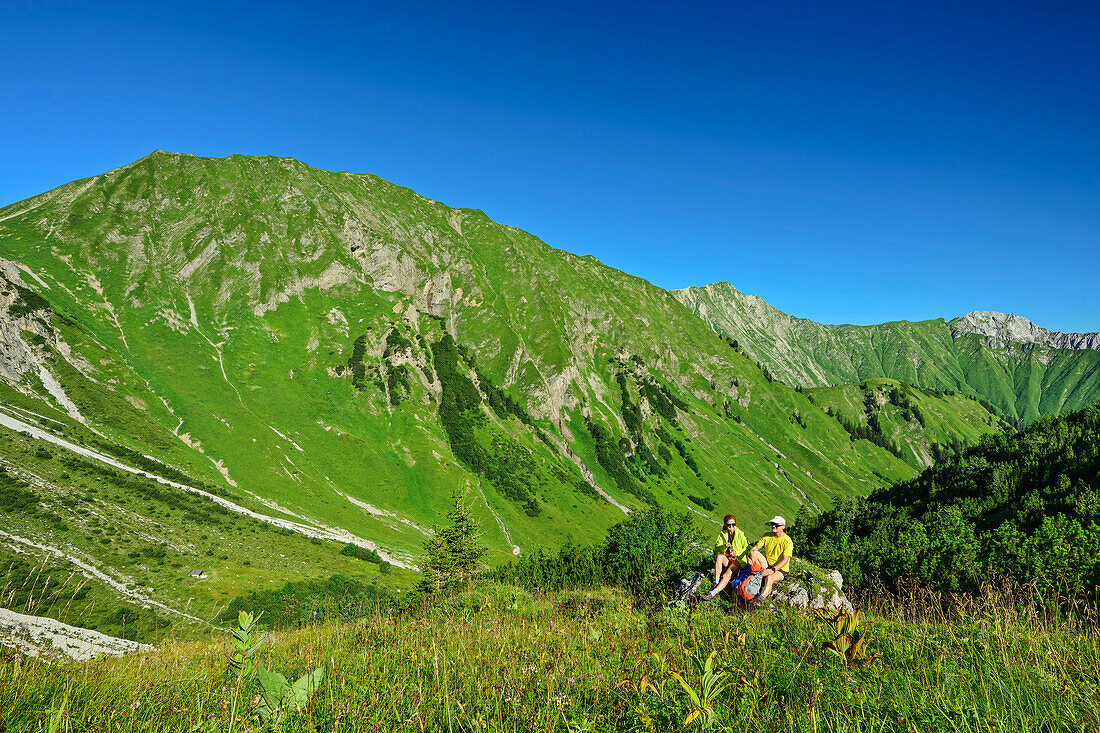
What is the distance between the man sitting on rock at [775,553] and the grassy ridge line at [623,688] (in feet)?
14.0

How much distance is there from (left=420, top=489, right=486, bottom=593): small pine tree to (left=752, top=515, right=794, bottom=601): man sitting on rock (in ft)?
146

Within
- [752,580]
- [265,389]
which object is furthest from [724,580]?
[265,389]

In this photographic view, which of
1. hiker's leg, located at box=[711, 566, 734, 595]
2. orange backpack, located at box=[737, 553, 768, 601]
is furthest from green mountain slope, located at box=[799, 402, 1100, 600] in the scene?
hiker's leg, located at box=[711, 566, 734, 595]

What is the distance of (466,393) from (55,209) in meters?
158

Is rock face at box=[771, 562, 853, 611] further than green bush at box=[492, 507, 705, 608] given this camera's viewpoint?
No

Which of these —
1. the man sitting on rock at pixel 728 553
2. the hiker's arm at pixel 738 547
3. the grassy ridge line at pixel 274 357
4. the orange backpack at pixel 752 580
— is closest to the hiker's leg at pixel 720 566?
the man sitting on rock at pixel 728 553

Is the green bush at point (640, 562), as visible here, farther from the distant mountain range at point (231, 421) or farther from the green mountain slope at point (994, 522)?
the distant mountain range at point (231, 421)

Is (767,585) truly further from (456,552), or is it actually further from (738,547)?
(456,552)

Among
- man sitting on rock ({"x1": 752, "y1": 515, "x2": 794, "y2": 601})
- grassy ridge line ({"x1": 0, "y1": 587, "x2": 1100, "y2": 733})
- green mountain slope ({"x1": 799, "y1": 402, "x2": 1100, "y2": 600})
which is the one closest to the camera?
grassy ridge line ({"x1": 0, "y1": 587, "x2": 1100, "y2": 733})

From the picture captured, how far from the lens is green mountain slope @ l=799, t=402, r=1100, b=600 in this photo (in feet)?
50.0

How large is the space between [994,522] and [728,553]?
166ft

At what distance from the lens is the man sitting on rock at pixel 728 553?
12156 millimetres

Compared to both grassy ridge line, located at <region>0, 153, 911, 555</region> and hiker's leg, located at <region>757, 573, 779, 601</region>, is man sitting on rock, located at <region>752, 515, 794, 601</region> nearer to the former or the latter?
hiker's leg, located at <region>757, 573, 779, 601</region>

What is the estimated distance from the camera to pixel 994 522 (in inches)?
1759
